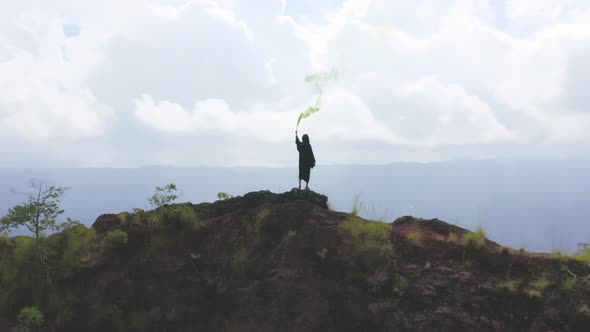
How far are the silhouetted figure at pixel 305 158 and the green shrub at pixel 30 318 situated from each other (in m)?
8.93

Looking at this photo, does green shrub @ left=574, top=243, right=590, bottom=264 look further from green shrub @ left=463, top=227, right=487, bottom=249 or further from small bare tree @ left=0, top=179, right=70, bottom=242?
small bare tree @ left=0, top=179, right=70, bottom=242

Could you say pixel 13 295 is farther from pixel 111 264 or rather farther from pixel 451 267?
pixel 451 267

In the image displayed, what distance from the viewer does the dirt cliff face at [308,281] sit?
10062 mm

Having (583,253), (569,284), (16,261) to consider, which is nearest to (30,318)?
(16,261)

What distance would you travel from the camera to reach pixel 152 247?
12820 mm

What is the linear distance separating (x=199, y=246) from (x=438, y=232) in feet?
25.9

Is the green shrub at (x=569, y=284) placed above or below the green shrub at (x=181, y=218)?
below

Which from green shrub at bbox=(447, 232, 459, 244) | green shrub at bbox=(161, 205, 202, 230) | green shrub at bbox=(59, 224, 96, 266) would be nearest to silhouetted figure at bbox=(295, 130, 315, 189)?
green shrub at bbox=(161, 205, 202, 230)

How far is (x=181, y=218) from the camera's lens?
13297 mm

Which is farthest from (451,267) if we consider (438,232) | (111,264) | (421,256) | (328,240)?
(111,264)

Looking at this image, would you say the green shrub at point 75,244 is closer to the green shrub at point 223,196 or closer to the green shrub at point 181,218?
the green shrub at point 181,218

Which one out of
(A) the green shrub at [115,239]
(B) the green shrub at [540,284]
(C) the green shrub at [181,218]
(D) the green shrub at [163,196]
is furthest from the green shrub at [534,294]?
(A) the green shrub at [115,239]

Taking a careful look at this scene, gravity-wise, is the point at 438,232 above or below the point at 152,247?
above

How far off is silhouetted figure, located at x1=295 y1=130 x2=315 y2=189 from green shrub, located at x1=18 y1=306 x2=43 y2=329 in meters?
8.93
